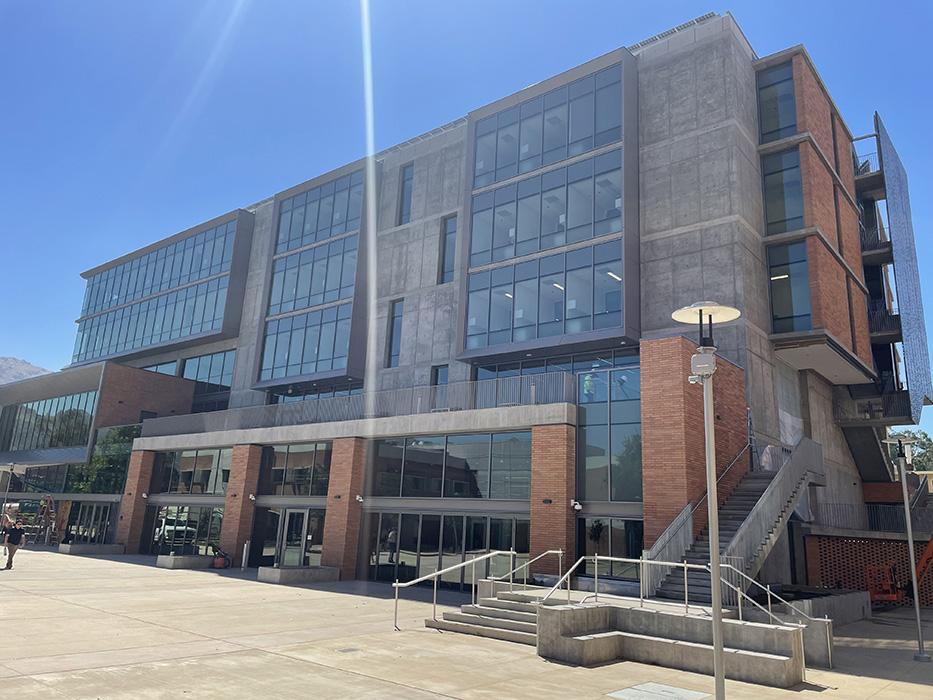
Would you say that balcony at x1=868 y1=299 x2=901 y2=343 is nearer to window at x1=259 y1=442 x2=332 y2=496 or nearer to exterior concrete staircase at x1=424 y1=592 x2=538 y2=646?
window at x1=259 y1=442 x2=332 y2=496

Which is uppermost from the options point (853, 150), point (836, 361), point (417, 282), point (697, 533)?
point (853, 150)

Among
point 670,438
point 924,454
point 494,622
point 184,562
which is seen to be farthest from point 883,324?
point 924,454

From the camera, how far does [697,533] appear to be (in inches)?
687

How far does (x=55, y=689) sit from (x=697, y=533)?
47.2 feet

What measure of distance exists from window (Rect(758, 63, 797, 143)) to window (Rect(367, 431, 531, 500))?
16.7m

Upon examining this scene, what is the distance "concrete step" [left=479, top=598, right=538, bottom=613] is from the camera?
14.0 metres

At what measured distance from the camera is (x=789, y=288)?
2561 centimetres

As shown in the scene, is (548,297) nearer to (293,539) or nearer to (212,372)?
(293,539)

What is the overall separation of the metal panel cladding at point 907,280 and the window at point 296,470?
87.9ft

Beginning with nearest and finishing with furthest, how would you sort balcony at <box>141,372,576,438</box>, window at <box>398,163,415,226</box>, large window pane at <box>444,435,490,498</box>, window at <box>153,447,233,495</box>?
1. balcony at <box>141,372,576,438</box>
2. large window pane at <box>444,435,490,498</box>
3. window at <box>153,447,233,495</box>
4. window at <box>398,163,415,226</box>

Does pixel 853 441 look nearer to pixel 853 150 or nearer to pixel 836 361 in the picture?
pixel 836 361

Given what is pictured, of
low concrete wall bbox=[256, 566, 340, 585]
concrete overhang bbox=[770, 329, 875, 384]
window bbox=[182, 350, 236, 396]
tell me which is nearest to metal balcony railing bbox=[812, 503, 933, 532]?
concrete overhang bbox=[770, 329, 875, 384]

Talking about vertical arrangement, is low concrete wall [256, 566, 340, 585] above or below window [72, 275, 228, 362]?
Answer: below

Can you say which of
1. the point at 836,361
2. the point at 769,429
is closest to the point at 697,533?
the point at 769,429
